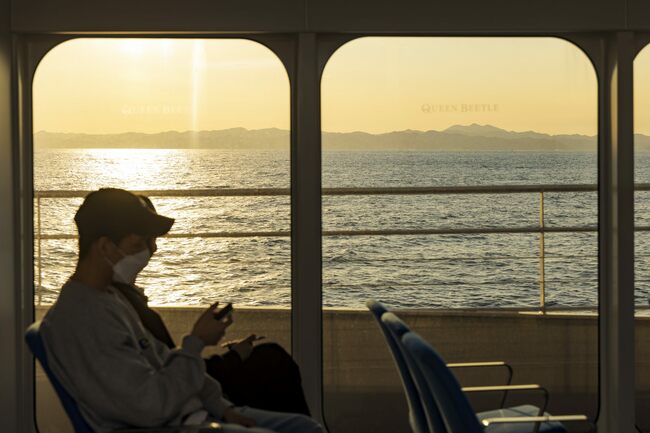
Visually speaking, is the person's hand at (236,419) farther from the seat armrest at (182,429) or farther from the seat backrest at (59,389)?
the seat backrest at (59,389)

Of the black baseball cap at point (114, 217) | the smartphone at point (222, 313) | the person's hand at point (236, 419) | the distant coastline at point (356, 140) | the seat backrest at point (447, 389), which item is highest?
the distant coastline at point (356, 140)

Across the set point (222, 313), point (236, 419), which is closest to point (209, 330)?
point (222, 313)

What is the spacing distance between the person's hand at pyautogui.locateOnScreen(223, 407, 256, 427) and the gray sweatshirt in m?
0.35

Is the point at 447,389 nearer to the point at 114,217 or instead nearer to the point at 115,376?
the point at 115,376

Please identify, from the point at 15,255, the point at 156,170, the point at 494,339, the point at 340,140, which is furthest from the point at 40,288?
the point at 494,339

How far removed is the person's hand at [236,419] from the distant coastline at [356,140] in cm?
199

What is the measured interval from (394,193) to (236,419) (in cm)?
211

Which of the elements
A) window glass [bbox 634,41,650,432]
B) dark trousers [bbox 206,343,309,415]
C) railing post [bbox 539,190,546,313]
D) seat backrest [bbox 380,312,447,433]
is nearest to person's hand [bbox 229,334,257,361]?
dark trousers [bbox 206,343,309,415]

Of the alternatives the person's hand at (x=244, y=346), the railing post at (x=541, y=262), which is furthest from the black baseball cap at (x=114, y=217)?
the railing post at (x=541, y=262)

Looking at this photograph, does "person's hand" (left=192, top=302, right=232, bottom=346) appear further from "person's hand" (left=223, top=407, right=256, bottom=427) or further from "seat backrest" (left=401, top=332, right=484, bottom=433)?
"seat backrest" (left=401, top=332, right=484, bottom=433)

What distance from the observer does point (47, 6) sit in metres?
5.18

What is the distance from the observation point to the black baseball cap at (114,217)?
3.38 meters

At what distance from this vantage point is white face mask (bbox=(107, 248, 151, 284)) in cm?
345

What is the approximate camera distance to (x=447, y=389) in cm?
339
